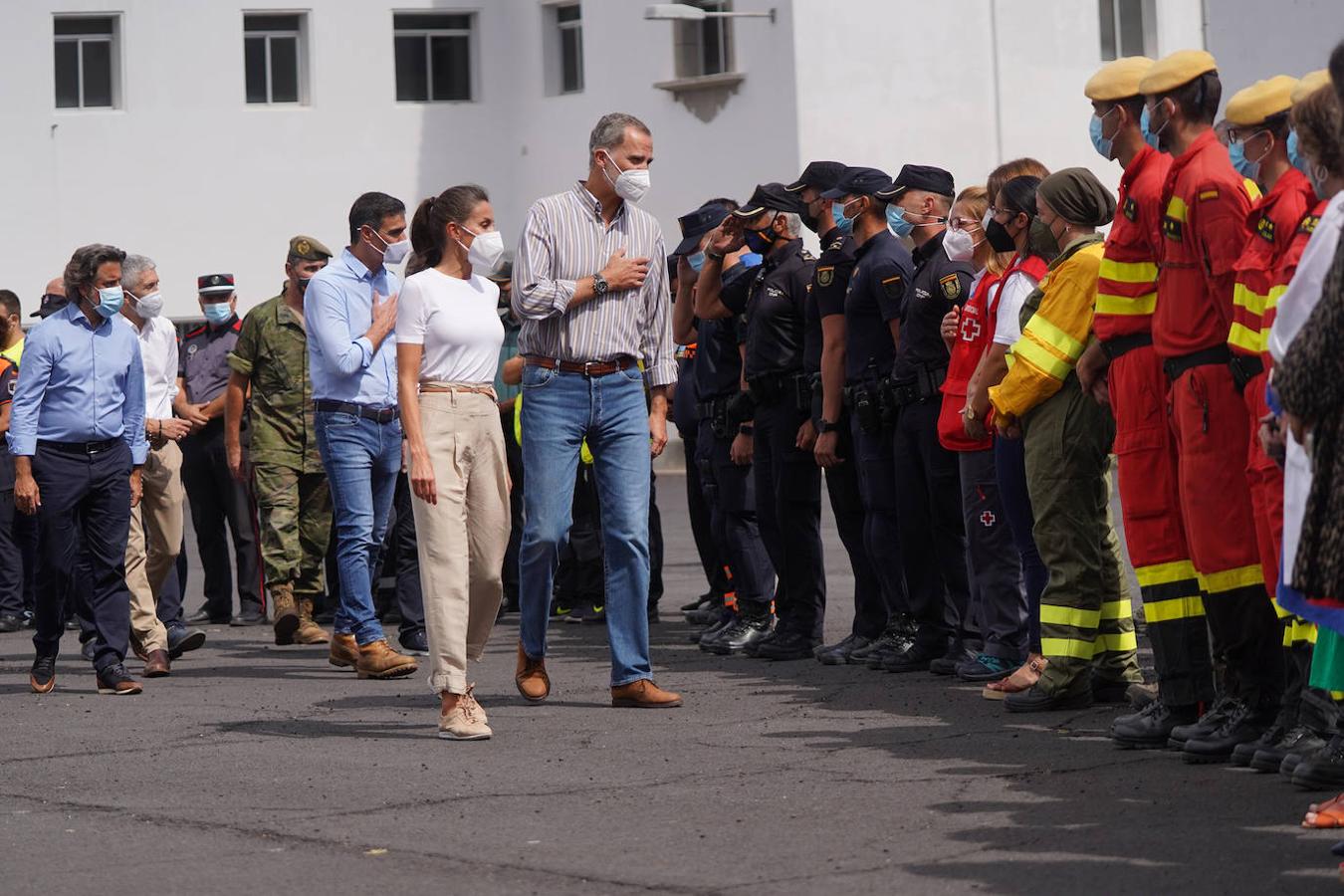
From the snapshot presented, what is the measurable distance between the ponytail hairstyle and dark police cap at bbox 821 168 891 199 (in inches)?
71.9

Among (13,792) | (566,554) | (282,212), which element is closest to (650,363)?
(13,792)

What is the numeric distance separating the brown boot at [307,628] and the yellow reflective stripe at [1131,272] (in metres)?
6.30

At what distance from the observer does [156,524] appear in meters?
12.4

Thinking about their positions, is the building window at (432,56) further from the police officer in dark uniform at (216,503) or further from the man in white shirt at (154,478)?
the man in white shirt at (154,478)

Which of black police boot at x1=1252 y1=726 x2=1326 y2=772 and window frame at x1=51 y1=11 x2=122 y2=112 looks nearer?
black police boot at x1=1252 y1=726 x2=1326 y2=772

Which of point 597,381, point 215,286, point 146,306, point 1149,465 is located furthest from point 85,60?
point 1149,465

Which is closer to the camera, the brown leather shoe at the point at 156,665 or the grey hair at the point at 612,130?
the grey hair at the point at 612,130

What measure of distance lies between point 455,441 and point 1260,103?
3385 millimetres

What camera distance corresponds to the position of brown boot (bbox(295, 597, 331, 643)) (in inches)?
497

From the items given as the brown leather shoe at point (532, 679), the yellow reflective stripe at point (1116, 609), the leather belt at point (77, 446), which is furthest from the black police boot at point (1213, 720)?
the leather belt at point (77, 446)

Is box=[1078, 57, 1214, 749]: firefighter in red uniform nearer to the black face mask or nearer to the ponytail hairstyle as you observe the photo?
the black face mask

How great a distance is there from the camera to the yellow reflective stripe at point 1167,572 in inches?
296

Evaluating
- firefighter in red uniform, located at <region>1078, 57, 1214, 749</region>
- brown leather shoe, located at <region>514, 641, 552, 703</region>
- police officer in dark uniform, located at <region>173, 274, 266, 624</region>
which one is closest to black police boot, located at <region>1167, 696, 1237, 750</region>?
firefighter in red uniform, located at <region>1078, 57, 1214, 749</region>

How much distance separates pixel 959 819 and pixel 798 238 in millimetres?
5155
